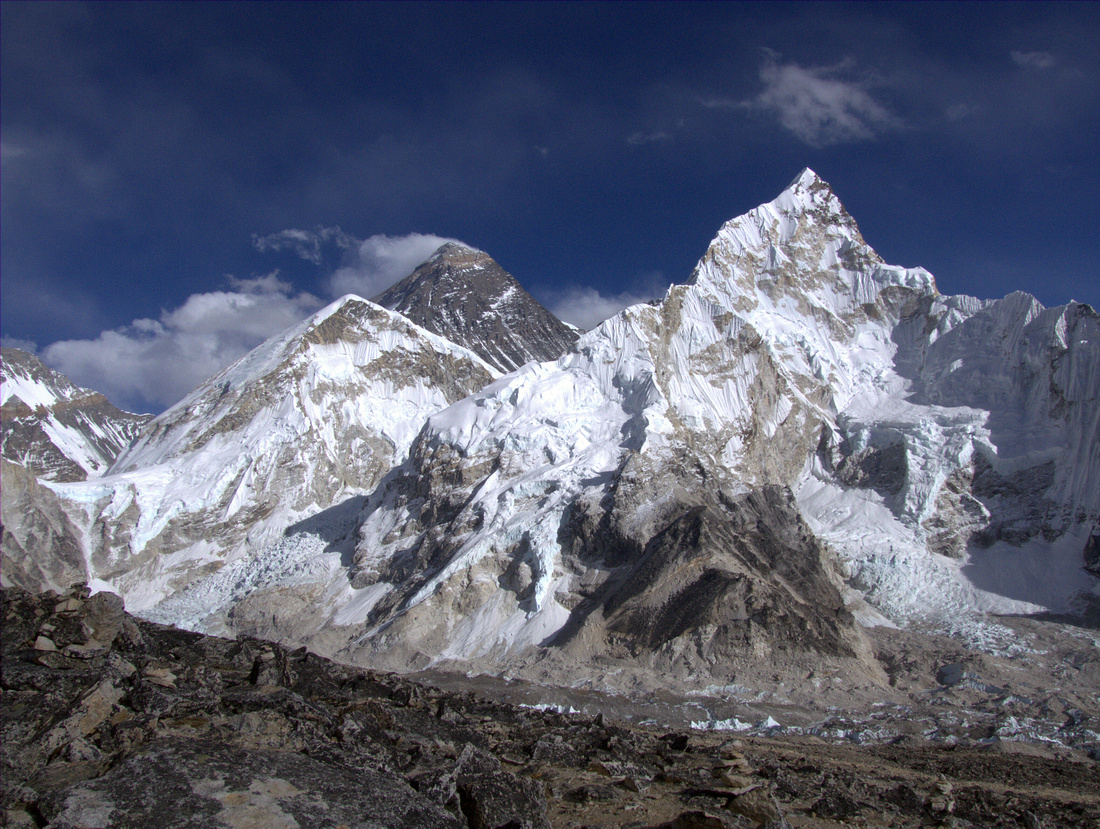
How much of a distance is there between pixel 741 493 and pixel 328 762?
59.3 m

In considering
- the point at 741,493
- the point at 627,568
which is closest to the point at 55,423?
the point at 627,568

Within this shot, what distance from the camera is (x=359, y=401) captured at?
96.0m

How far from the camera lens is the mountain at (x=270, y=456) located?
74.4 meters

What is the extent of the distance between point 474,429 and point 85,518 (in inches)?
1733

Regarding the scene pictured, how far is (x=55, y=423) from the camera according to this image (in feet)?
522

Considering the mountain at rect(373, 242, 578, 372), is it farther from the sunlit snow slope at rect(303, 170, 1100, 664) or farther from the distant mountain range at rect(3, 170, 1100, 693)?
the sunlit snow slope at rect(303, 170, 1100, 664)

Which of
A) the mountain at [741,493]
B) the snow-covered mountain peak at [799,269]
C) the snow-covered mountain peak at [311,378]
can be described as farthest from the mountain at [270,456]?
the snow-covered mountain peak at [799,269]

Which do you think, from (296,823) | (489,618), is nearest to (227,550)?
(489,618)

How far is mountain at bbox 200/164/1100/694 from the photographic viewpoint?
48.2 metres

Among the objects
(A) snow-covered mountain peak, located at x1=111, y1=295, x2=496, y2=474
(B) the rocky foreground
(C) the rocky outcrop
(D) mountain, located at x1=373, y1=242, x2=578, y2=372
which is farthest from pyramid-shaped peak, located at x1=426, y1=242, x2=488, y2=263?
(B) the rocky foreground

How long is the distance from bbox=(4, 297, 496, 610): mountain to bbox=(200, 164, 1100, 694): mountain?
12.9 meters

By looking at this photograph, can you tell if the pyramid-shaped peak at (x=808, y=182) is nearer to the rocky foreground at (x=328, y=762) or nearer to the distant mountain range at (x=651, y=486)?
the distant mountain range at (x=651, y=486)

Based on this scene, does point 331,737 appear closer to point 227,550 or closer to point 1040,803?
point 1040,803

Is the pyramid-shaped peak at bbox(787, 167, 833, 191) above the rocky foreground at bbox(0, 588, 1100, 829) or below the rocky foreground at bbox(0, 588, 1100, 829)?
above
